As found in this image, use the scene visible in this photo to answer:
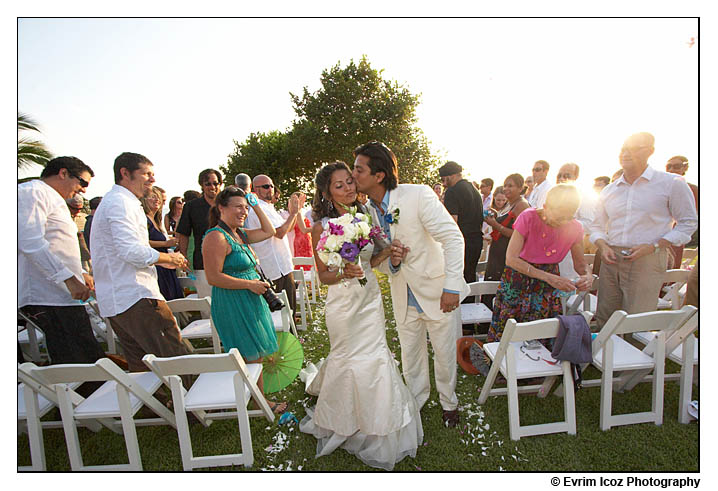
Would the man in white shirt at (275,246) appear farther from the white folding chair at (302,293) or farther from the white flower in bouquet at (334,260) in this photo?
the white flower in bouquet at (334,260)

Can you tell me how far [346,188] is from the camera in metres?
2.67

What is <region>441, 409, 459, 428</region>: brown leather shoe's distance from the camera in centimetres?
301

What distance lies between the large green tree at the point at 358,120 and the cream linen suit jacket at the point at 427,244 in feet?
60.6

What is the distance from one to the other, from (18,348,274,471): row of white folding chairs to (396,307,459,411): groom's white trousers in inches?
54.7

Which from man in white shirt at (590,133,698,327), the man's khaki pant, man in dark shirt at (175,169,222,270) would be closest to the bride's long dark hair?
man in dark shirt at (175,169,222,270)

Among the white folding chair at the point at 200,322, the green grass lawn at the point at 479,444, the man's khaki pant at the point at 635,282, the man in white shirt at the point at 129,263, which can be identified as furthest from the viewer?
the white folding chair at the point at 200,322

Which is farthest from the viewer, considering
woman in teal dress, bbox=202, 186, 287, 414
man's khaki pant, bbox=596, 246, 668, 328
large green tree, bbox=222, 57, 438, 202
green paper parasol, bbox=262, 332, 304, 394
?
large green tree, bbox=222, 57, 438, 202

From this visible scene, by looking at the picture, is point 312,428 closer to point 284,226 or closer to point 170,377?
point 170,377

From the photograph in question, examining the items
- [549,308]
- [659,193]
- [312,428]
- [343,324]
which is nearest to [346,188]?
[343,324]

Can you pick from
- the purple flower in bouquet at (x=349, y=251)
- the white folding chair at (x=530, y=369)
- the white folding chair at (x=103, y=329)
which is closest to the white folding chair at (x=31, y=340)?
the white folding chair at (x=103, y=329)

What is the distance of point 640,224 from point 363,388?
326 cm

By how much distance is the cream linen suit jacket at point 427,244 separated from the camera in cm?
272

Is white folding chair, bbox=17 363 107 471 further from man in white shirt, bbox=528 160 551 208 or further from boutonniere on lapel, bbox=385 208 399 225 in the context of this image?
man in white shirt, bbox=528 160 551 208

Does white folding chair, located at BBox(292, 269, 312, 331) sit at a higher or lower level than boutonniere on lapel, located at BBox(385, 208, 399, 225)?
lower
